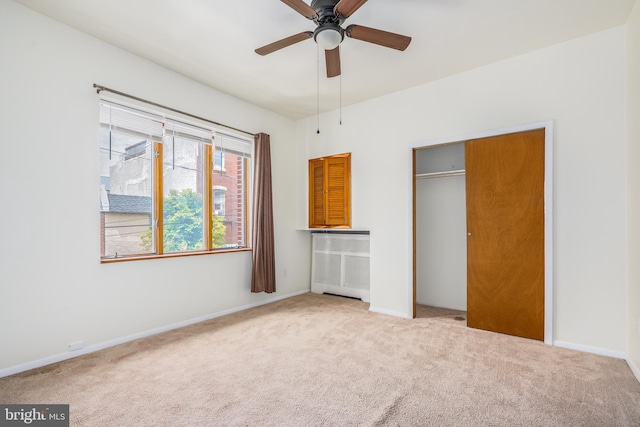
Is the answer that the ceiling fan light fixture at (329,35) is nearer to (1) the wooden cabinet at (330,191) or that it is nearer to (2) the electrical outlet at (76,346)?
(1) the wooden cabinet at (330,191)

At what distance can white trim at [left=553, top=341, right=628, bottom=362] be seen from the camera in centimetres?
247

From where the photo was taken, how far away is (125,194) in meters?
2.97

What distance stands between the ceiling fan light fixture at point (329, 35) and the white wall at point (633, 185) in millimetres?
2104

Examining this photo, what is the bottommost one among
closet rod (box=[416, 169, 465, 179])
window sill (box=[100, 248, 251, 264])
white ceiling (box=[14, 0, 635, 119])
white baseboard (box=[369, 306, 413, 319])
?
white baseboard (box=[369, 306, 413, 319])

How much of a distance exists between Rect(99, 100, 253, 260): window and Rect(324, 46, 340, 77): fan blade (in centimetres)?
171

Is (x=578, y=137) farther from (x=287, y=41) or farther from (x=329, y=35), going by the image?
(x=287, y=41)

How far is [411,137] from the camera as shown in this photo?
363cm

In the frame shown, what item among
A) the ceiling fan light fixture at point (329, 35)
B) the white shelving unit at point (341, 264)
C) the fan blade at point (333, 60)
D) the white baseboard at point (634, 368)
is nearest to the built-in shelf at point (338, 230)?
the white shelving unit at point (341, 264)

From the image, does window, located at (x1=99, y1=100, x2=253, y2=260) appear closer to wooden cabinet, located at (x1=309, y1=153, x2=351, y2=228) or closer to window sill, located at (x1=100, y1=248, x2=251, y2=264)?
window sill, located at (x1=100, y1=248, x2=251, y2=264)

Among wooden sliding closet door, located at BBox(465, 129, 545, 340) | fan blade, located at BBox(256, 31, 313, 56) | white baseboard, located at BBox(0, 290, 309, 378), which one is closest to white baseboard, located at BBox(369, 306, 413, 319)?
wooden sliding closet door, located at BBox(465, 129, 545, 340)

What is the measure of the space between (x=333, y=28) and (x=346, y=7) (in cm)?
17

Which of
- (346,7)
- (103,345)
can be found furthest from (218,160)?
(346,7)

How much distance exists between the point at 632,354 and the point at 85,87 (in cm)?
477

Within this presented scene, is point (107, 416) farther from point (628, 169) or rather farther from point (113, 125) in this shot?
point (628, 169)
